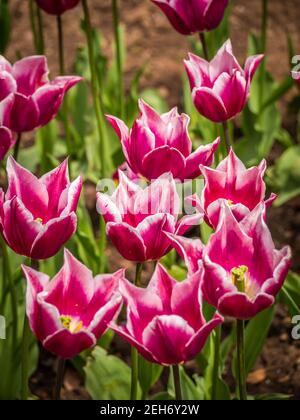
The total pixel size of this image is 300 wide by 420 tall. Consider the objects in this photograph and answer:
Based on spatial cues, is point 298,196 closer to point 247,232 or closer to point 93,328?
point 247,232

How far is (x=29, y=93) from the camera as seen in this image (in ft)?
5.61

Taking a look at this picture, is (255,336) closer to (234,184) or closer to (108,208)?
(234,184)

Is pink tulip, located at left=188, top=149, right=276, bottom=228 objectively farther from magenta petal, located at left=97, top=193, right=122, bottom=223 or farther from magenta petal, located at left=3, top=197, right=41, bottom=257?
magenta petal, located at left=3, top=197, right=41, bottom=257

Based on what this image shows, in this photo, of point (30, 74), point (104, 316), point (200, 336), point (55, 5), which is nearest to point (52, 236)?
point (104, 316)

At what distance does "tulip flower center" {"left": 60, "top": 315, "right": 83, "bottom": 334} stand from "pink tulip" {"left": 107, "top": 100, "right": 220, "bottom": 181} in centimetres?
28

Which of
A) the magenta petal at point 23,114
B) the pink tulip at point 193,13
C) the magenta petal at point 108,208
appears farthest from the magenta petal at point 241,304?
the pink tulip at point 193,13

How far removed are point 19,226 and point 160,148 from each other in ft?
0.85

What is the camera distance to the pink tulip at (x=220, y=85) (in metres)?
1.56

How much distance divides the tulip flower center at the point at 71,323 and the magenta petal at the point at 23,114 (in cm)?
46

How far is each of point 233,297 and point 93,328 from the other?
185mm

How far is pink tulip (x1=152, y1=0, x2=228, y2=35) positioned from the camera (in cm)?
175

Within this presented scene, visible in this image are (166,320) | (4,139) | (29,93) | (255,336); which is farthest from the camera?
(255,336)

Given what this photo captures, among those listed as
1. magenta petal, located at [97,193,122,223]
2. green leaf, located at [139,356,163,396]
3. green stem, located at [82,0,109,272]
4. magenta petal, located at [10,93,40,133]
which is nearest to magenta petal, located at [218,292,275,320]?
magenta petal, located at [97,193,122,223]

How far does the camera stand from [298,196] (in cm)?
270
